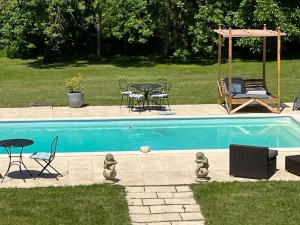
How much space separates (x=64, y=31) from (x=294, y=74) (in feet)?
41.8

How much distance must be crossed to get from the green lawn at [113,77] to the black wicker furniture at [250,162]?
29.9 ft

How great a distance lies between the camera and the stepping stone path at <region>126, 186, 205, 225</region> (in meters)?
9.10

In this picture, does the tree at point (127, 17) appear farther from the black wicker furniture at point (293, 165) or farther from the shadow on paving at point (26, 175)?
the black wicker furniture at point (293, 165)

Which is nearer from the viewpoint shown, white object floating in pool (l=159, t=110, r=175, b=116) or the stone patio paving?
Result: the stone patio paving

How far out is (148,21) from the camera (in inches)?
1227

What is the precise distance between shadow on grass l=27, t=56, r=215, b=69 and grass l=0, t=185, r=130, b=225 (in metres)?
20.6

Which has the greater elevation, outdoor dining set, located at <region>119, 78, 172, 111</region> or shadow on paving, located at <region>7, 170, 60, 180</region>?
outdoor dining set, located at <region>119, 78, 172, 111</region>

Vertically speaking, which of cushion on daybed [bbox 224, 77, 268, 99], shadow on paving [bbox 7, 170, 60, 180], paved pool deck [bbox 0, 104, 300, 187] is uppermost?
cushion on daybed [bbox 224, 77, 268, 99]

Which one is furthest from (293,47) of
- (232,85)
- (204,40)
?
(232,85)

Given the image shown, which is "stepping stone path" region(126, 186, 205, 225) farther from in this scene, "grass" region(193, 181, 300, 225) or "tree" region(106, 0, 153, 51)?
"tree" region(106, 0, 153, 51)

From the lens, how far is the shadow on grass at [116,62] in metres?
31.1

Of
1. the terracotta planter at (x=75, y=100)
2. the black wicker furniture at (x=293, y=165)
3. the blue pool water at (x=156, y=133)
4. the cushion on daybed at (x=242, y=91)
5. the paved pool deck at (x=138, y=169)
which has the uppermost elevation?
the cushion on daybed at (x=242, y=91)

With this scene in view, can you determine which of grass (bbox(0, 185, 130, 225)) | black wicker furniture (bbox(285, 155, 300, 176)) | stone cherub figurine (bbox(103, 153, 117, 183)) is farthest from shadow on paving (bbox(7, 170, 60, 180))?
black wicker furniture (bbox(285, 155, 300, 176))

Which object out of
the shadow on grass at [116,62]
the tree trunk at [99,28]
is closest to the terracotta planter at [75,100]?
the shadow on grass at [116,62]
